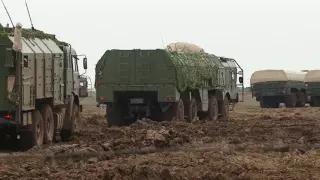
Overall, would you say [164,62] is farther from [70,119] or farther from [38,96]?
[38,96]

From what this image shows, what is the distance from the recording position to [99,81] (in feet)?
82.9

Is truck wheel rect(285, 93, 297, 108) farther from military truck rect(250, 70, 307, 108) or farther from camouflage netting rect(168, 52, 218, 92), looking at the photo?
camouflage netting rect(168, 52, 218, 92)

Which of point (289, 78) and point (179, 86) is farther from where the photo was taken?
point (289, 78)

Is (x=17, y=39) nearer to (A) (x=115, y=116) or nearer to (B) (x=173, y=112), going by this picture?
(A) (x=115, y=116)

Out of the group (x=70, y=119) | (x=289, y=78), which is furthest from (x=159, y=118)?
(x=289, y=78)

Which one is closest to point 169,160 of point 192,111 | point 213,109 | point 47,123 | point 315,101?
point 47,123

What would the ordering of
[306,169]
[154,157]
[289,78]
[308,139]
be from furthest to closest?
[289,78], [308,139], [154,157], [306,169]

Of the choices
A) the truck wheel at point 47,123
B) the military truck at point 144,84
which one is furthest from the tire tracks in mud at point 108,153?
the military truck at point 144,84

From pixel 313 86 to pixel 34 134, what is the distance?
3643 centimetres

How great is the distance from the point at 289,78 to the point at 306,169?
37241 mm

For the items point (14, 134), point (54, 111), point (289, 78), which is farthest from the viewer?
point (289, 78)

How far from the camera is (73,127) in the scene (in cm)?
2134

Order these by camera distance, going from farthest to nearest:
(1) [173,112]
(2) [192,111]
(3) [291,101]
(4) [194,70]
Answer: (3) [291,101], (2) [192,111], (4) [194,70], (1) [173,112]

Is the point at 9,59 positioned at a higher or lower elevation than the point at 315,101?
higher
